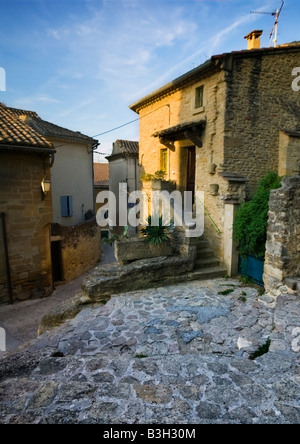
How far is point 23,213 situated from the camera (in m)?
8.78

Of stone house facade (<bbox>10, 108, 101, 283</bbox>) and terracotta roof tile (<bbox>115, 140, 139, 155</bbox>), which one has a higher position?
terracotta roof tile (<bbox>115, 140, 139, 155</bbox>)

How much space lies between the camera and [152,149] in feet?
42.7

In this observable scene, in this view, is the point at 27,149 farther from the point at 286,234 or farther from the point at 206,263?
the point at 286,234

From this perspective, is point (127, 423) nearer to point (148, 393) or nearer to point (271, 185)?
point (148, 393)

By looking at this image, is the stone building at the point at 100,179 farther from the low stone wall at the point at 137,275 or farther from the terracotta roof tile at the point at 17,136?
the low stone wall at the point at 137,275

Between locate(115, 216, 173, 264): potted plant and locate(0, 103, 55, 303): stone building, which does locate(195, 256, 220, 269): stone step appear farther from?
locate(0, 103, 55, 303): stone building

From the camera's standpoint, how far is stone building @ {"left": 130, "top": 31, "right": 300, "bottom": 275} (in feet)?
26.8

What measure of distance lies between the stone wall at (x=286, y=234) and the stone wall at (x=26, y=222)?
7.55 m

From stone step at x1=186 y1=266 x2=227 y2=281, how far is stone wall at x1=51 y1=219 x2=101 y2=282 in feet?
22.8

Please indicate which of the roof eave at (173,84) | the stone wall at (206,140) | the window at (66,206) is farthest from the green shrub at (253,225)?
the window at (66,206)

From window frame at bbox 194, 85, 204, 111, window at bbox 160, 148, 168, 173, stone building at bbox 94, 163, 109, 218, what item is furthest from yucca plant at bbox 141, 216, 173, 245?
stone building at bbox 94, 163, 109, 218

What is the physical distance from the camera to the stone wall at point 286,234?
523 cm

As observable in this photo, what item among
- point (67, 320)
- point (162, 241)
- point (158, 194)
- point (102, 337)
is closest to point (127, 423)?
point (102, 337)

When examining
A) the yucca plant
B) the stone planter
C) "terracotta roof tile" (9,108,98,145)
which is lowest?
the stone planter
